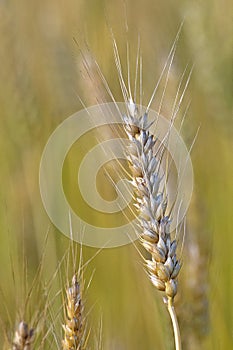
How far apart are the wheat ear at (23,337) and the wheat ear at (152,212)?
0.15 metres

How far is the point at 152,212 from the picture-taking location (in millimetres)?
879

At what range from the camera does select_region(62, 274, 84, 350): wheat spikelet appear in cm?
88

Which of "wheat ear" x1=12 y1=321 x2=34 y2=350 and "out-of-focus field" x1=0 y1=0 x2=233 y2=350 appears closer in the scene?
"wheat ear" x1=12 y1=321 x2=34 y2=350

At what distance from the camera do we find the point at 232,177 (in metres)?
1.47

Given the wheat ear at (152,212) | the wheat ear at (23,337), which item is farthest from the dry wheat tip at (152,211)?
the wheat ear at (23,337)

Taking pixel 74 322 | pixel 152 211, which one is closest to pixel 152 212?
pixel 152 211

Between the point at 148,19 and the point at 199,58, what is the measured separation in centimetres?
86

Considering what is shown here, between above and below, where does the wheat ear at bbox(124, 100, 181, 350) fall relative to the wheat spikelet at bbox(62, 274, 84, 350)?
above

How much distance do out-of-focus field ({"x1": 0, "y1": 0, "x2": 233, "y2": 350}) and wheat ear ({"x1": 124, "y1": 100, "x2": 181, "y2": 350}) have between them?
1.09ft

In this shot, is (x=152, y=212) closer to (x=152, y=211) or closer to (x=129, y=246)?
(x=152, y=211)

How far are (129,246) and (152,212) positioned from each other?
2.15 feet

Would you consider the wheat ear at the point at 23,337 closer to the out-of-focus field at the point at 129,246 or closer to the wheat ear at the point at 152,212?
the wheat ear at the point at 152,212

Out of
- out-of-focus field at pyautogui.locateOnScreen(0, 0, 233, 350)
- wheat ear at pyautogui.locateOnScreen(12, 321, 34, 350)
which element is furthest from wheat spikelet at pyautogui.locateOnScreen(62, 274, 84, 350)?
out-of-focus field at pyautogui.locateOnScreen(0, 0, 233, 350)

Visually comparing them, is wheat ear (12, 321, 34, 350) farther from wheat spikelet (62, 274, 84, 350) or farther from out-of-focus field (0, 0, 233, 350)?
out-of-focus field (0, 0, 233, 350)
